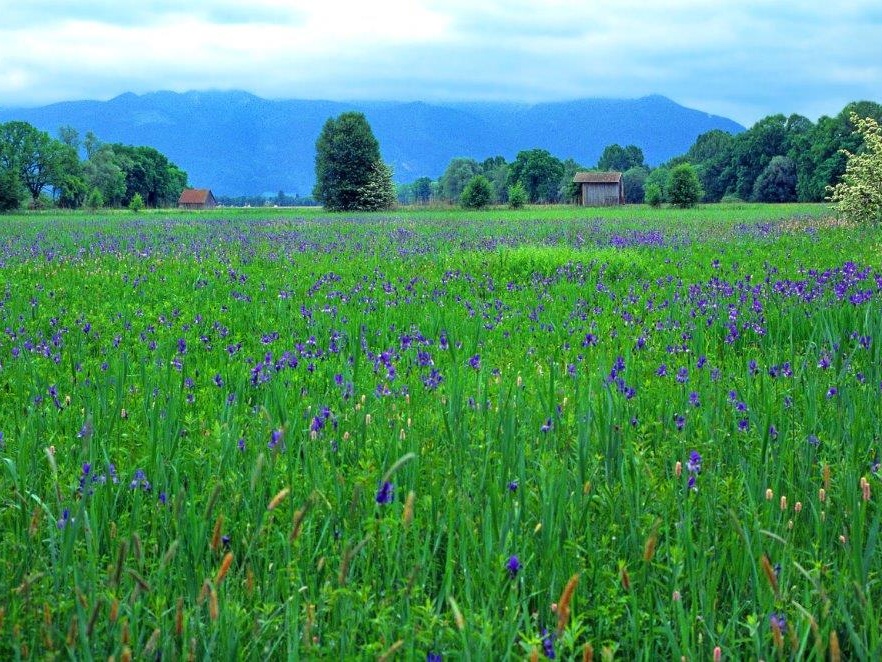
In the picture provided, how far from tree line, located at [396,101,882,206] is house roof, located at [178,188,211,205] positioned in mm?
49502

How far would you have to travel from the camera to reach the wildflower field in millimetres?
1988

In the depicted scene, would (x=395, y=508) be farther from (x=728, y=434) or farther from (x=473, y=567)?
(x=728, y=434)

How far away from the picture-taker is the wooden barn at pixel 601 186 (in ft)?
334

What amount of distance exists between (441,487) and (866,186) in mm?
22394

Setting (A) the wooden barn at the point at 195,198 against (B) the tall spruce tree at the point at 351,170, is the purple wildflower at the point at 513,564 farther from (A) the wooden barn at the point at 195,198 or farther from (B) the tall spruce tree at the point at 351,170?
(A) the wooden barn at the point at 195,198

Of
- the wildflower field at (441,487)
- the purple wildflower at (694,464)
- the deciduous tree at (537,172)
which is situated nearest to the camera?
the wildflower field at (441,487)

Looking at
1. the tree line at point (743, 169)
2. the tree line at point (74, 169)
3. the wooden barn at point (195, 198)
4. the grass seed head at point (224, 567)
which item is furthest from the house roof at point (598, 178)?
the grass seed head at point (224, 567)

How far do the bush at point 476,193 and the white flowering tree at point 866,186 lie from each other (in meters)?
39.8

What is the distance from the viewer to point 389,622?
2.03 metres

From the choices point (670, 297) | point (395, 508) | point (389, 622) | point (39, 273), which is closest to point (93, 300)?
point (39, 273)

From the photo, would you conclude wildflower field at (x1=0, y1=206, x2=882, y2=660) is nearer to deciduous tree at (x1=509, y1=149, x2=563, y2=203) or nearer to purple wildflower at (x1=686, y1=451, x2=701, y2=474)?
purple wildflower at (x1=686, y1=451, x2=701, y2=474)

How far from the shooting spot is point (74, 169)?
98.9 meters

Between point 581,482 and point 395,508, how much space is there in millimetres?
664

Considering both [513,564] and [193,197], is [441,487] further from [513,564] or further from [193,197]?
[193,197]
